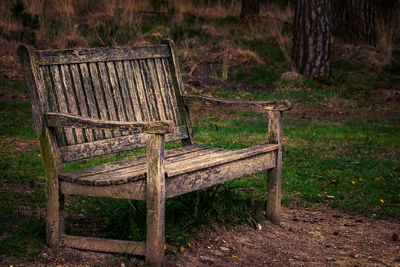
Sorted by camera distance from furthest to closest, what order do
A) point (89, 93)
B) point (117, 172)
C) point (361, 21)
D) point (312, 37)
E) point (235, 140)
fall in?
point (361, 21)
point (312, 37)
point (235, 140)
point (89, 93)
point (117, 172)

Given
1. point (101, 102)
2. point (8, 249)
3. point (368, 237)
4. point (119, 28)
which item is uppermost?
point (119, 28)

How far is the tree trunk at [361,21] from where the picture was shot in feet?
43.2

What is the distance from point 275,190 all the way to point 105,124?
174 centimetres

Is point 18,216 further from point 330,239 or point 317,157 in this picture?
point 317,157

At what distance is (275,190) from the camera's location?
13.5 feet

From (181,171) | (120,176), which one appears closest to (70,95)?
(120,176)

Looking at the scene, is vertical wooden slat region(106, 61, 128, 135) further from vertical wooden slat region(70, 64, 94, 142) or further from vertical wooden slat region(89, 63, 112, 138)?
vertical wooden slat region(70, 64, 94, 142)

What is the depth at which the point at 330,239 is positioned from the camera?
13.2 ft

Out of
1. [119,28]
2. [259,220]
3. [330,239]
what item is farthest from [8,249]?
[119,28]

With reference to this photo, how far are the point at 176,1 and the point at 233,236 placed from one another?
36.7 ft

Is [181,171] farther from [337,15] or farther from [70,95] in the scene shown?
[337,15]

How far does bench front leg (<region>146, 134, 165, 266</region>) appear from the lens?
2.84 metres

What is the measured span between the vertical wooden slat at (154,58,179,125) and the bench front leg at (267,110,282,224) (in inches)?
31.3

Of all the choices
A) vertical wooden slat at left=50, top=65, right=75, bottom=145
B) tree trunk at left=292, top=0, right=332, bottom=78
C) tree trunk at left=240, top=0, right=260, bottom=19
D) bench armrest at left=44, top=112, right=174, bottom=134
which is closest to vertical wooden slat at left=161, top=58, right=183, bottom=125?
vertical wooden slat at left=50, top=65, right=75, bottom=145
